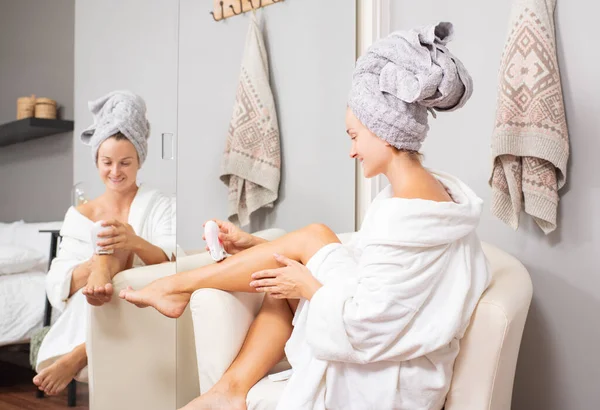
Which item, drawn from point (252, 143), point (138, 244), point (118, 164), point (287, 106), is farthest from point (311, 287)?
point (287, 106)

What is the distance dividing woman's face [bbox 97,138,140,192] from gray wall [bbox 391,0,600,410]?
122 cm

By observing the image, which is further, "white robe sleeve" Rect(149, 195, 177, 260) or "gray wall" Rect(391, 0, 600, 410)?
"gray wall" Rect(391, 0, 600, 410)

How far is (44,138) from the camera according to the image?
4.77 feet

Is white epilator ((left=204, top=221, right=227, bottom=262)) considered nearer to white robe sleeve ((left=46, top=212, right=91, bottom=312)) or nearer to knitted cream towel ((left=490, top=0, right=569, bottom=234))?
white robe sleeve ((left=46, top=212, right=91, bottom=312))

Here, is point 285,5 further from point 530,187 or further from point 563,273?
point 563,273

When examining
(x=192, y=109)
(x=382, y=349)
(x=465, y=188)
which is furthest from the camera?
(x=192, y=109)

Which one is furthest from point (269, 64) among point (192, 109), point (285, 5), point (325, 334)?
point (325, 334)

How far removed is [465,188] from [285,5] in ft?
3.37

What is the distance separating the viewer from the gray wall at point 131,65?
4.91 ft

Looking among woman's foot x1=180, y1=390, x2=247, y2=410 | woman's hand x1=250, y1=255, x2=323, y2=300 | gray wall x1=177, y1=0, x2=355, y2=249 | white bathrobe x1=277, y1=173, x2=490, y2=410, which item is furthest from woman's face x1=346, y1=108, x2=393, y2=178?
woman's foot x1=180, y1=390, x2=247, y2=410

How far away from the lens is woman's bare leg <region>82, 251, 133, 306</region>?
1516 mm

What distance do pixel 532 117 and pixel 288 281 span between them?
3.11ft

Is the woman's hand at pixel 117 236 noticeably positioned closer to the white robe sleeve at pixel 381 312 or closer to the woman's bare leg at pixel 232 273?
the woman's bare leg at pixel 232 273

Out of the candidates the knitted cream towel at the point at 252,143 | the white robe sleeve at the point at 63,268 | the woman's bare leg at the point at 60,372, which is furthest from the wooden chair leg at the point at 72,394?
the knitted cream towel at the point at 252,143
